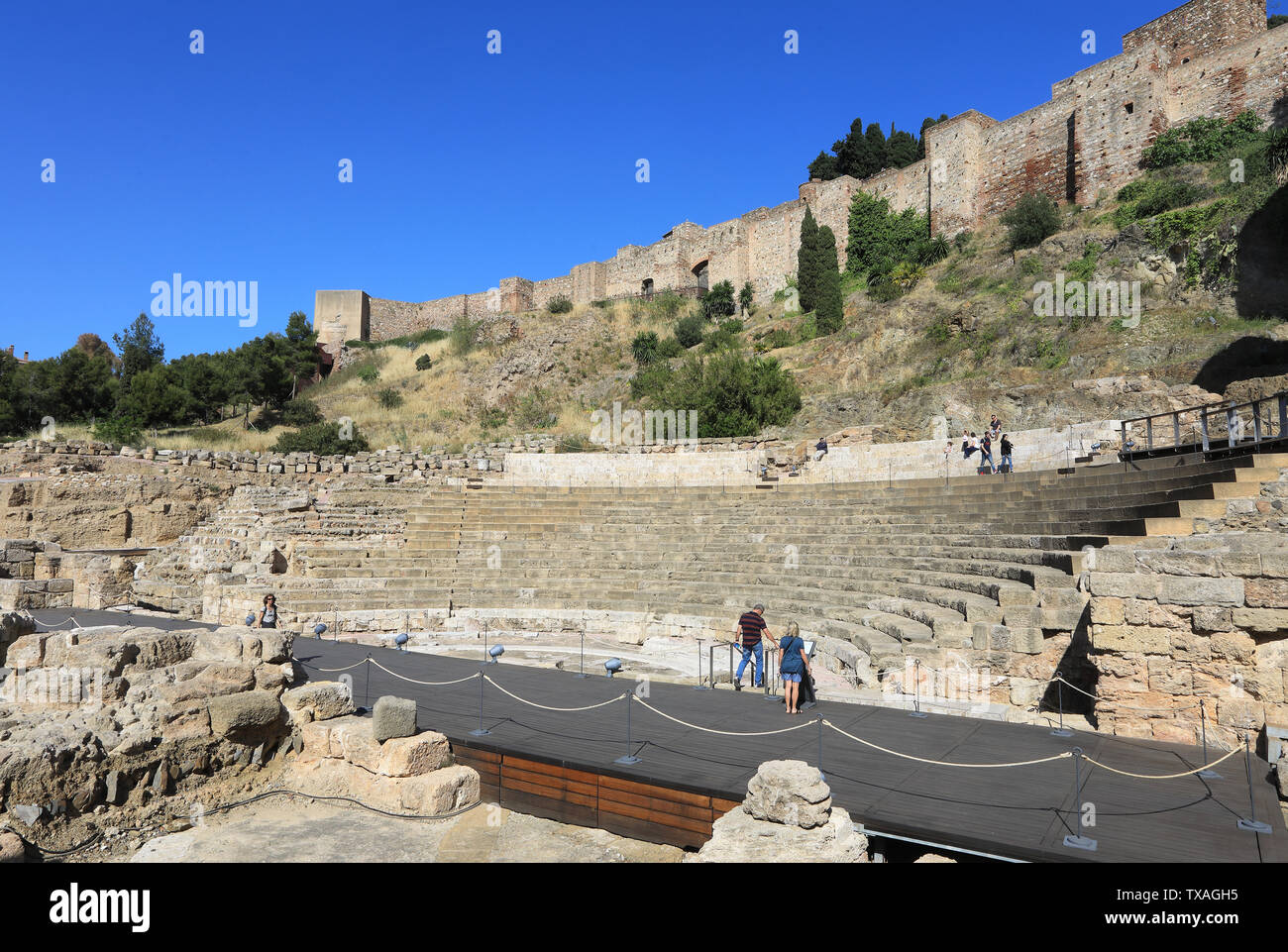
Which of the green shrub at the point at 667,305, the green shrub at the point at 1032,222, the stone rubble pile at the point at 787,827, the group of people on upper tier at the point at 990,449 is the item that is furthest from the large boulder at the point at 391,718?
the green shrub at the point at 667,305

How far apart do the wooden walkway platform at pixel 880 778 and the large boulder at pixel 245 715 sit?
1.39 meters

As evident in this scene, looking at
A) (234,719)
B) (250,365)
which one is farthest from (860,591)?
(250,365)

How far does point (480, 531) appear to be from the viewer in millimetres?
17547

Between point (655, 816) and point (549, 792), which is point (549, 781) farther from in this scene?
point (655, 816)

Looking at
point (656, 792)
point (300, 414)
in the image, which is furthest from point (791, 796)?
point (300, 414)

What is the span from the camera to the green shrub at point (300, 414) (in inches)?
1374

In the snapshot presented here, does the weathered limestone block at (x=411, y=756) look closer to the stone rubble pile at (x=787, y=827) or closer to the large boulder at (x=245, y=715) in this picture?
the large boulder at (x=245, y=715)

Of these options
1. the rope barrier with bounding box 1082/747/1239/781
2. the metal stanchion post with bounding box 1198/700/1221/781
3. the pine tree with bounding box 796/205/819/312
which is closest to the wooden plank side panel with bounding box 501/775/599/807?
the rope barrier with bounding box 1082/747/1239/781

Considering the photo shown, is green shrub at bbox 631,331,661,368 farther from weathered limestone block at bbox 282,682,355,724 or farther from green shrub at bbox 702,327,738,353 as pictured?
weathered limestone block at bbox 282,682,355,724

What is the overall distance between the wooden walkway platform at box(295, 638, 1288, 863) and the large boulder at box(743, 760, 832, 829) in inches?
24.7

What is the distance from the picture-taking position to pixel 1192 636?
677 cm

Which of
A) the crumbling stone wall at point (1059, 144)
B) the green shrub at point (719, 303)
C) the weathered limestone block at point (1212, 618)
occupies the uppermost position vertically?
the crumbling stone wall at point (1059, 144)

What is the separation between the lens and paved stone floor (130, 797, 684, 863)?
5176 mm
